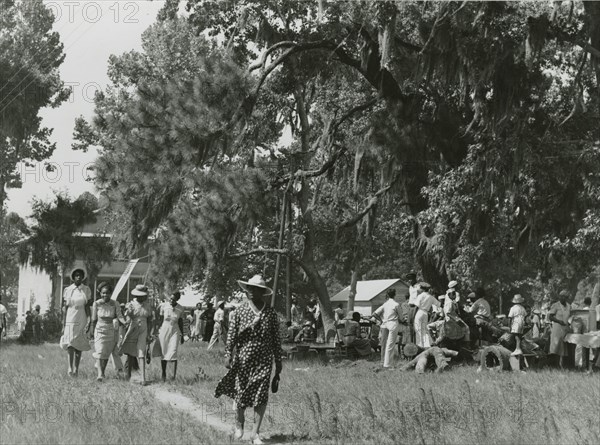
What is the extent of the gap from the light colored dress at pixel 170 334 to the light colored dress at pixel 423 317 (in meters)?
5.05

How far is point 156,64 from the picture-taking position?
39.4m

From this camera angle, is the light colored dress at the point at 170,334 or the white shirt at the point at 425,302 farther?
the white shirt at the point at 425,302

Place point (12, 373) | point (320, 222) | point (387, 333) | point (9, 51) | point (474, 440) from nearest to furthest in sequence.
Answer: point (474, 440)
point (12, 373)
point (387, 333)
point (9, 51)
point (320, 222)

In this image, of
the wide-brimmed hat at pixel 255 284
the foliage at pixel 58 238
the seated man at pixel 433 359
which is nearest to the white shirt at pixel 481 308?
the seated man at pixel 433 359

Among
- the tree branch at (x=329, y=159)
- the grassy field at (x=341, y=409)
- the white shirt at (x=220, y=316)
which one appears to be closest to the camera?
the grassy field at (x=341, y=409)

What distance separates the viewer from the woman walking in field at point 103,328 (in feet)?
52.6

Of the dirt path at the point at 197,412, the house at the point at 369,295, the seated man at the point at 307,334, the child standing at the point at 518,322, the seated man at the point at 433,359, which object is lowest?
the dirt path at the point at 197,412

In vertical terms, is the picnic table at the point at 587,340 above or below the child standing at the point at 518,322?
below

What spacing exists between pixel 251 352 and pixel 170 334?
670cm

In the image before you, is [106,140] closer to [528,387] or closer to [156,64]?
[156,64]

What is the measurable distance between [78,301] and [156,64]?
24.5 meters

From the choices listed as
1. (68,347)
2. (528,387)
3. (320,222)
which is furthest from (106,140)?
(528,387)

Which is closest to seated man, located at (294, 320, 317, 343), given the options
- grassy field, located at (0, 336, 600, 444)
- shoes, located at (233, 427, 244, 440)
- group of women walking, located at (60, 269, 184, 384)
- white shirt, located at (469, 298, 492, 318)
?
white shirt, located at (469, 298, 492, 318)

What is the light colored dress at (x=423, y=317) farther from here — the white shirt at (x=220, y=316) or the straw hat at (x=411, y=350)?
the white shirt at (x=220, y=316)
